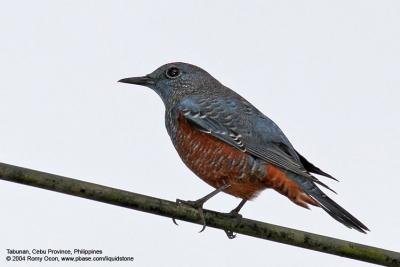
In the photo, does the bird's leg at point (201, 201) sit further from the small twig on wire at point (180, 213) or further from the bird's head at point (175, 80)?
the bird's head at point (175, 80)

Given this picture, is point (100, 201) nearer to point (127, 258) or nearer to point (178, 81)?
point (127, 258)

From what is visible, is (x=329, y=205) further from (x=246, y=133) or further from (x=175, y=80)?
(x=175, y=80)

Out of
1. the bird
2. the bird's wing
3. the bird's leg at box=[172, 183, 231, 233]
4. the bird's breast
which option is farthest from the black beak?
the bird's leg at box=[172, 183, 231, 233]

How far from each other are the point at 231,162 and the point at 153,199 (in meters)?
2.82

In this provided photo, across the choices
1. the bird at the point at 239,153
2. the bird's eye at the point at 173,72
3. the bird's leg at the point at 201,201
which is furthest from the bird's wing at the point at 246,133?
the bird's eye at the point at 173,72

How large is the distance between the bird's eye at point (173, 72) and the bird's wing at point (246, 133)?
0.87 m

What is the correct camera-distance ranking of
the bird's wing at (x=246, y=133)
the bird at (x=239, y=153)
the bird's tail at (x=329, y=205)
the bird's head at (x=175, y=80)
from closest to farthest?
1. the bird's tail at (x=329, y=205)
2. the bird at (x=239, y=153)
3. the bird's wing at (x=246, y=133)
4. the bird's head at (x=175, y=80)

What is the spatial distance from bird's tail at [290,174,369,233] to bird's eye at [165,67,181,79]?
8.99ft

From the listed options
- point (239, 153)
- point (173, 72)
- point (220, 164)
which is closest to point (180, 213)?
point (220, 164)

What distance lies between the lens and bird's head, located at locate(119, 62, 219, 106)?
10633 mm

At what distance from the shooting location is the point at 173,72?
35.8ft

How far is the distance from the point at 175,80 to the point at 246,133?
176 cm

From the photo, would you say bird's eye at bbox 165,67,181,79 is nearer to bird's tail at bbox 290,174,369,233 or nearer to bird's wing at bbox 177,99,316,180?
bird's wing at bbox 177,99,316,180

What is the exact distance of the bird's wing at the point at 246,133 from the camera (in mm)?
9078
